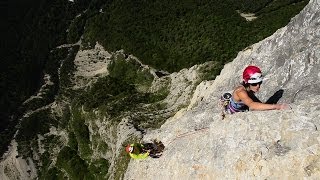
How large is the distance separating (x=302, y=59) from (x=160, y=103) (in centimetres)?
4979

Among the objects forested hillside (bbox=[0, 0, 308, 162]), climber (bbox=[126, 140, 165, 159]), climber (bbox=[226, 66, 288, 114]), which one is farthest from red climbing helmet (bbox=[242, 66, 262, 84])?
forested hillside (bbox=[0, 0, 308, 162])

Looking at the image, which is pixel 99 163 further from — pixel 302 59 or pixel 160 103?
pixel 302 59

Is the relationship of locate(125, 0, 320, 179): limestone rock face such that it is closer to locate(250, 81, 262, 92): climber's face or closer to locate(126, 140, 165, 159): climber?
locate(126, 140, 165, 159): climber

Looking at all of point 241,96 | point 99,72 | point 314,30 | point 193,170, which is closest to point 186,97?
point 314,30

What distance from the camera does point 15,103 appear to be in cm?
18138

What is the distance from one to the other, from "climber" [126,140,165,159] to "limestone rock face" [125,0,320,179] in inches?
28.2

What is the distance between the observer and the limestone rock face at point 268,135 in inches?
1182

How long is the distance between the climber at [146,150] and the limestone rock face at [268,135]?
0.72m

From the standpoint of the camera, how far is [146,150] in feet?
164

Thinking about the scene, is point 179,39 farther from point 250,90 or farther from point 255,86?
point 255,86

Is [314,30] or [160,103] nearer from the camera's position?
[314,30]

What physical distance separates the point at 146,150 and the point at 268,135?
20.7m

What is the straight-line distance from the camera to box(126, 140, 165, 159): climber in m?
49.1

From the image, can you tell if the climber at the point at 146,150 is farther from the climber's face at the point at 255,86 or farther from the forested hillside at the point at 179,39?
the forested hillside at the point at 179,39
